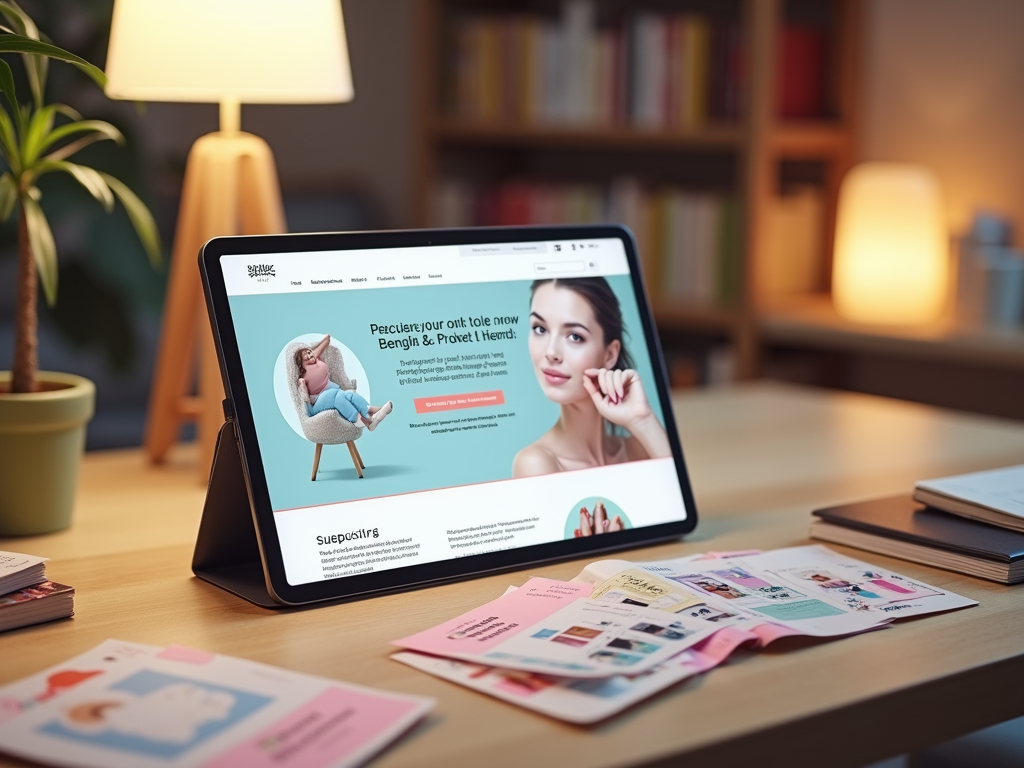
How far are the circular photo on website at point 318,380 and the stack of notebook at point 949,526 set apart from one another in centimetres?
46

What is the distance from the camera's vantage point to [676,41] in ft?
10.2

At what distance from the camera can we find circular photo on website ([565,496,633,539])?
1.08 m

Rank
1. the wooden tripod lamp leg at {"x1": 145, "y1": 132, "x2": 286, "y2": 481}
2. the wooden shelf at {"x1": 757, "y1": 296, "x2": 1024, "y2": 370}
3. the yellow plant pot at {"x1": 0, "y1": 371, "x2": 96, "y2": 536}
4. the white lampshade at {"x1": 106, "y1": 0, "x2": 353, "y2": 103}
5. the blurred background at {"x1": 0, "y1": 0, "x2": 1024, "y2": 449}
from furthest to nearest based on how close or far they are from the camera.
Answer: the blurred background at {"x1": 0, "y1": 0, "x2": 1024, "y2": 449}, the wooden shelf at {"x1": 757, "y1": 296, "x2": 1024, "y2": 370}, the wooden tripod lamp leg at {"x1": 145, "y1": 132, "x2": 286, "y2": 481}, the white lampshade at {"x1": 106, "y1": 0, "x2": 353, "y2": 103}, the yellow plant pot at {"x1": 0, "y1": 371, "x2": 96, "y2": 536}

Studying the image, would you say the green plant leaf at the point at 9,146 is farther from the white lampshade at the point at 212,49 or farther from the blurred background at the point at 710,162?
the blurred background at the point at 710,162

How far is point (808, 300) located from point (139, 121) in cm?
216

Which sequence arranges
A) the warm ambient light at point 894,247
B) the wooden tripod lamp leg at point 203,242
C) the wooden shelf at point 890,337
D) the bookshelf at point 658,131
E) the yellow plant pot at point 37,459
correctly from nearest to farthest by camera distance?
the yellow plant pot at point 37,459, the wooden tripod lamp leg at point 203,242, the wooden shelf at point 890,337, the warm ambient light at point 894,247, the bookshelf at point 658,131

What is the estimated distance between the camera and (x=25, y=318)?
1.17m

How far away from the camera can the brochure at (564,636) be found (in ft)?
2.65

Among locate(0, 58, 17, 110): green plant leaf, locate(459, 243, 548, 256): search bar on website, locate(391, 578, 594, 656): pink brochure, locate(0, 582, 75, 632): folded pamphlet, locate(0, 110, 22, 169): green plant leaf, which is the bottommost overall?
locate(391, 578, 594, 656): pink brochure

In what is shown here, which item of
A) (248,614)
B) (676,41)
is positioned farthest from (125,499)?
(676,41)

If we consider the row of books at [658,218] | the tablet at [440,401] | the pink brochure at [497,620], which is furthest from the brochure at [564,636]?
the row of books at [658,218]

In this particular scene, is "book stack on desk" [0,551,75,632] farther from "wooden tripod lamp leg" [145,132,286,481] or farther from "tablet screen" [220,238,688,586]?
"wooden tripod lamp leg" [145,132,286,481]

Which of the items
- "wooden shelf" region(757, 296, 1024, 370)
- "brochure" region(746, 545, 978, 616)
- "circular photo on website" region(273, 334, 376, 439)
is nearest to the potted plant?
"circular photo on website" region(273, 334, 376, 439)

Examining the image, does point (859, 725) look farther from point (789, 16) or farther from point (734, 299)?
point (789, 16)
